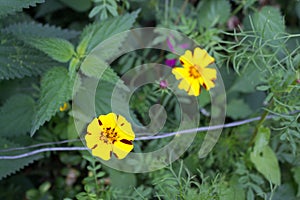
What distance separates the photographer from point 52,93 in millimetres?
1175

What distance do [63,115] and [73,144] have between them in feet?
0.32

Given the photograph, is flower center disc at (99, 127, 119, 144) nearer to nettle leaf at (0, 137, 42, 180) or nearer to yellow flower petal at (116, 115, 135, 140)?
yellow flower petal at (116, 115, 135, 140)

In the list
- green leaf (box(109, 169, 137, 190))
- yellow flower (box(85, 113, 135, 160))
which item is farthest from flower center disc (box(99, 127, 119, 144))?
green leaf (box(109, 169, 137, 190))

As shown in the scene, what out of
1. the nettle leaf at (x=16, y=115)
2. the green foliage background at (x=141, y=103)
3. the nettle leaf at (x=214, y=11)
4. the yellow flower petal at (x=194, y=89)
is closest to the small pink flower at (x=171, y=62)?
the green foliage background at (x=141, y=103)

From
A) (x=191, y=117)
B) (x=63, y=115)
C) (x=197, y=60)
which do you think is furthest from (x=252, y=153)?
(x=63, y=115)

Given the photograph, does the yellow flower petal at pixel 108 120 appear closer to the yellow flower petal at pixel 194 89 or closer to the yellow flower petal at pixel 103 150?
the yellow flower petal at pixel 103 150

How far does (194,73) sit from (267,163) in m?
0.39

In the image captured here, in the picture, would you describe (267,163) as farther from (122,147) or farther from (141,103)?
(122,147)

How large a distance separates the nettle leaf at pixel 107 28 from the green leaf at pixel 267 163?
547mm

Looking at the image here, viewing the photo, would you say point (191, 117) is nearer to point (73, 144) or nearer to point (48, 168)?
point (73, 144)

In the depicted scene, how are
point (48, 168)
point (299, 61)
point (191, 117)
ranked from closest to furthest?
1. point (299, 61)
2. point (191, 117)
3. point (48, 168)

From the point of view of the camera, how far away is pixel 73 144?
1.41 metres

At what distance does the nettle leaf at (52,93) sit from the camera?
1120 millimetres

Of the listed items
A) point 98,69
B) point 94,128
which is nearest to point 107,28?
point 98,69
